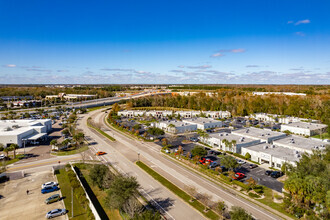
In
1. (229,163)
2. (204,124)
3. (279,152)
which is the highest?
(204,124)

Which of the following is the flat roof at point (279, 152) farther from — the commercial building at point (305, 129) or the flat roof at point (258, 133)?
the commercial building at point (305, 129)

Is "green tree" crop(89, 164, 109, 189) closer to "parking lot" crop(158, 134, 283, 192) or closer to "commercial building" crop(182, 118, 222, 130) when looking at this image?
"parking lot" crop(158, 134, 283, 192)

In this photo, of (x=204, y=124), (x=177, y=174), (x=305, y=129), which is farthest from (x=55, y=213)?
(x=305, y=129)

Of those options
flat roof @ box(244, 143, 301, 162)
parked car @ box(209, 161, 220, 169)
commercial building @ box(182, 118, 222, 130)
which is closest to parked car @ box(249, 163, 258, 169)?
flat roof @ box(244, 143, 301, 162)

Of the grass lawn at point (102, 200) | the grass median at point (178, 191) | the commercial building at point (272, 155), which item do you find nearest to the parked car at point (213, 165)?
the commercial building at point (272, 155)

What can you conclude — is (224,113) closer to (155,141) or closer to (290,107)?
(290,107)

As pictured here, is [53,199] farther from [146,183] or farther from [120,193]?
[146,183]
